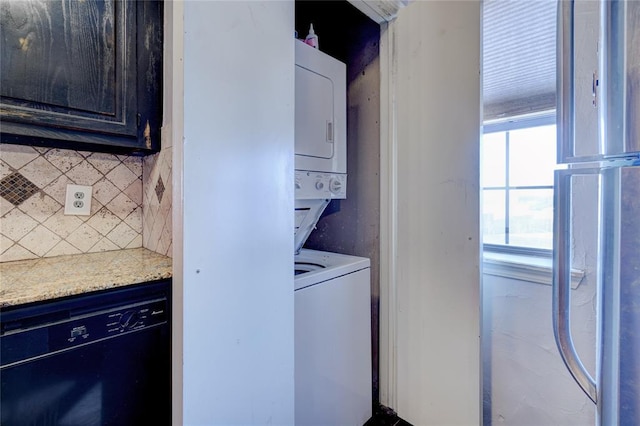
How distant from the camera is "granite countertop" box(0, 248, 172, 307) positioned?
860mm

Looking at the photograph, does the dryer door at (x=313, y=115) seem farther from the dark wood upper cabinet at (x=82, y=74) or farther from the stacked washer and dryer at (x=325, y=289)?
the dark wood upper cabinet at (x=82, y=74)

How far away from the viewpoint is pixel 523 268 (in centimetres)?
150

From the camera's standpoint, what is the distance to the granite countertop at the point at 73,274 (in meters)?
0.86

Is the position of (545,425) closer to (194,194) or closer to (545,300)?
(545,300)

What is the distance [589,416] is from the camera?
131 centimetres

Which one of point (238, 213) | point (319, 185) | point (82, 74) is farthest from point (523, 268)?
point (82, 74)

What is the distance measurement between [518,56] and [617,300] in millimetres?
1357

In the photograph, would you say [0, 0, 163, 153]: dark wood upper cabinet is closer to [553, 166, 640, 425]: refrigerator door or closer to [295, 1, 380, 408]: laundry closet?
[295, 1, 380, 408]: laundry closet

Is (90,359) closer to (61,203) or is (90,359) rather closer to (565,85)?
(61,203)

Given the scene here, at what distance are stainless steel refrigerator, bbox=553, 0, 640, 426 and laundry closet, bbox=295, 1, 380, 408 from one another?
3.38 ft

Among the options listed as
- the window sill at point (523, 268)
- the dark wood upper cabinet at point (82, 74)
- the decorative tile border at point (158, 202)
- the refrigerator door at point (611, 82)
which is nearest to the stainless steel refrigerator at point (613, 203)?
the refrigerator door at point (611, 82)

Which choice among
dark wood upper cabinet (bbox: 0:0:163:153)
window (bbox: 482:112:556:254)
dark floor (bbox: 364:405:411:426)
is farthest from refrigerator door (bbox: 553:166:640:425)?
dark wood upper cabinet (bbox: 0:0:163:153)

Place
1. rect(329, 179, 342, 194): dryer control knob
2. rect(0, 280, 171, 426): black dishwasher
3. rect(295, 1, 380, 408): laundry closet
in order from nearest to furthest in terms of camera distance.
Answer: rect(0, 280, 171, 426): black dishwasher → rect(329, 179, 342, 194): dryer control knob → rect(295, 1, 380, 408): laundry closet

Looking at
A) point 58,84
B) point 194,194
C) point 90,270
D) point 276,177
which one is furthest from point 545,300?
point 58,84
